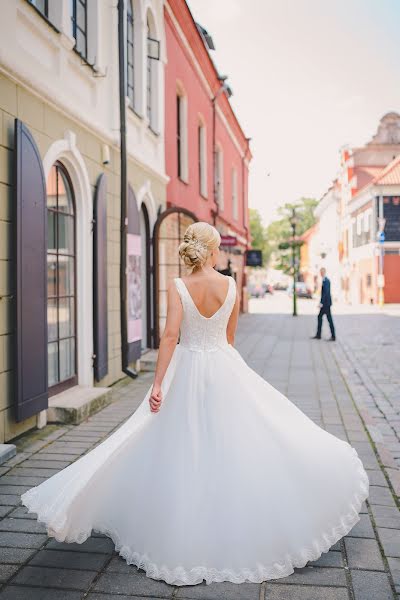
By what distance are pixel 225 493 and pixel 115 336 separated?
606cm

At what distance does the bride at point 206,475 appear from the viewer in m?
3.02

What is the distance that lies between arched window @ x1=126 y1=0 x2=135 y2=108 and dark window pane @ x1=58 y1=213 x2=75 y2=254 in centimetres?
347

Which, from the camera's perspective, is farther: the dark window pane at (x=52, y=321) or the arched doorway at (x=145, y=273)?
the arched doorway at (x=145, y=273)

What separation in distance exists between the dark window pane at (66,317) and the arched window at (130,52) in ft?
14.0

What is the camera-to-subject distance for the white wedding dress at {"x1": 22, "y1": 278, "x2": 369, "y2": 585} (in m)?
3.01

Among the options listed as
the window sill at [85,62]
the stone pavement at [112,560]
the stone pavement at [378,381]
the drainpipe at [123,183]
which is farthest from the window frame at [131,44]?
the stone pavement at [112,560]

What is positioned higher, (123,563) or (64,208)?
(64,208)

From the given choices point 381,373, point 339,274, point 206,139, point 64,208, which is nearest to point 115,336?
point 64,208

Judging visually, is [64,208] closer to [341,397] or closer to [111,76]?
[111,76]

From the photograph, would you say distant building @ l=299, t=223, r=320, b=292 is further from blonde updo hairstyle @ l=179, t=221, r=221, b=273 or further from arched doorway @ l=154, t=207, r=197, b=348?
blonde updo hairstyle @ l=179, t=221, r=221, b=273

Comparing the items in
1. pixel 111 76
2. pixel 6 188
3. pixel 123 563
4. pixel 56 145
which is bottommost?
pixel 123 563

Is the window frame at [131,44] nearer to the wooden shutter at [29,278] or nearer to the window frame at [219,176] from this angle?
the wooden shutter at [29,278]

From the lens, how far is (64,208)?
293 inches

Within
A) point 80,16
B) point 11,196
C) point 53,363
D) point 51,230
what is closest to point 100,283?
point 51,230
